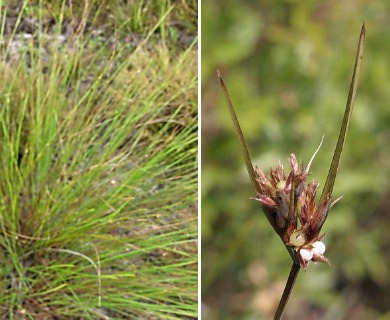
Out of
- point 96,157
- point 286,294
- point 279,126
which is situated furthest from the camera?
point 279,126

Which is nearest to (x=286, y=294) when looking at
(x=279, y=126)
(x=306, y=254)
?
(x=306, y=254)

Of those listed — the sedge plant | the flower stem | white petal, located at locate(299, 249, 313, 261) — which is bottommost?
the flower stem

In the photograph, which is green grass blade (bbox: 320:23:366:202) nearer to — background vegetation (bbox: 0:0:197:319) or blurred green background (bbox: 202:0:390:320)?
background vegetation (bbox: 0:0:197:319)

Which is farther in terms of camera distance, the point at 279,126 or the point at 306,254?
the point at 279,126

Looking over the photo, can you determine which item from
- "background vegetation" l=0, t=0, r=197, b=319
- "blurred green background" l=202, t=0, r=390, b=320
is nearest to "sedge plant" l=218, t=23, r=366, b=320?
"background vegetation" l=0, t=0, r=197, b=319

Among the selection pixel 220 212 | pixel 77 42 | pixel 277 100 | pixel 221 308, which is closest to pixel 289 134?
pixel 277 100

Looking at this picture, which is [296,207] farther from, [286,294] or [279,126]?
[279,126]

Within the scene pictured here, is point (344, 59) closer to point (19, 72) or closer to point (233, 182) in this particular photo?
point (233, 182)
